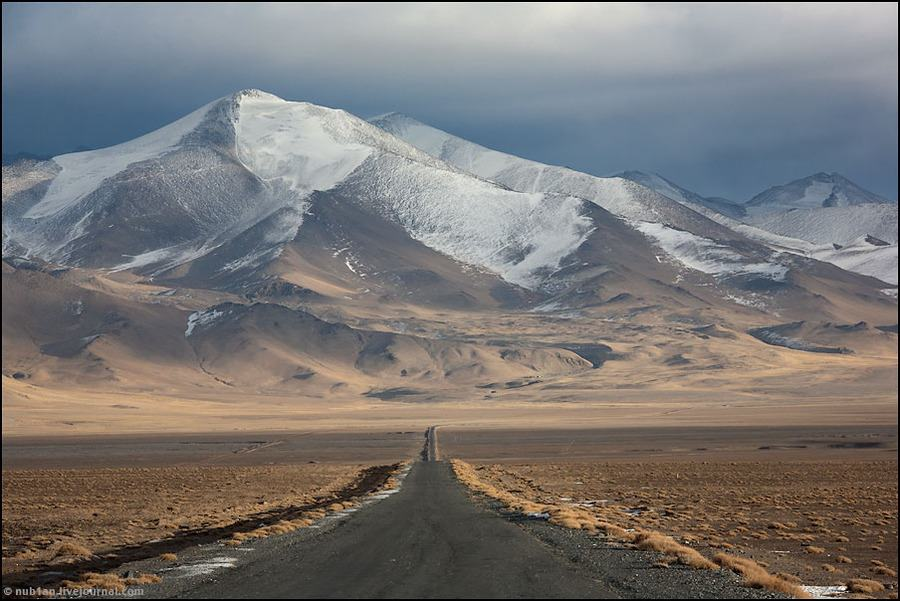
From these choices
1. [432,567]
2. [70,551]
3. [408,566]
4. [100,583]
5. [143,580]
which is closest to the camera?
[100,583]

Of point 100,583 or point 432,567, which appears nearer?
point 100,583

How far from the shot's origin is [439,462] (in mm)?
92312

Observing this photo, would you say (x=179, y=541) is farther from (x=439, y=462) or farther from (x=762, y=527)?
(x=439, y=462)

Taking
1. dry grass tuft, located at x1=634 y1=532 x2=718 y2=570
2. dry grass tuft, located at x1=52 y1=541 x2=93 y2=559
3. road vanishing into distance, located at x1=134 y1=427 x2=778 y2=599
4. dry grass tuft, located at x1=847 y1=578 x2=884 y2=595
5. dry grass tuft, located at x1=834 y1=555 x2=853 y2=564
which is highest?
road vanishing into distance, located at x1=134 y1=427 x2=778 y2=599

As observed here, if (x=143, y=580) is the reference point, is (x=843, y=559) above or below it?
below

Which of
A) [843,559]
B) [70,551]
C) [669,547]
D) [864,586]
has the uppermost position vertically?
[669,547]

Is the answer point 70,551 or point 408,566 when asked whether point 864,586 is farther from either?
point 70,551

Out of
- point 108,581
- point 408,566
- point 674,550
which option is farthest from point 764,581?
point 108,581

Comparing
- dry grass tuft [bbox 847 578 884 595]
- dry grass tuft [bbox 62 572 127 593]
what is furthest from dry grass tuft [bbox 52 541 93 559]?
dry grass tuft [bbox 847 578 884 595]

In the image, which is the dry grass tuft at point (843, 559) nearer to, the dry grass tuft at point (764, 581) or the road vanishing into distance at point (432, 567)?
the dry grass tuft at point (764, 581)

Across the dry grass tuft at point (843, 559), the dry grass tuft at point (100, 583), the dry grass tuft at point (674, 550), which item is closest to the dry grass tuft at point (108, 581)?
the dry grass tuft at point (100, 583)

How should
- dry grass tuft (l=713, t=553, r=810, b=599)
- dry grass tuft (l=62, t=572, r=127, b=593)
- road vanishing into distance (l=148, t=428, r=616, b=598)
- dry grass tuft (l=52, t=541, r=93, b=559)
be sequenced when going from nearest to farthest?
road vanishing into distance (l=148, t=428, r=616, b=598) < dry grass tuft (l=713, t=553, r=810, b=599) < dry grass tuft (l=62, t=572, r=127, b=593) < dry grass tuft (l=52, t=541, r=93, b=559)

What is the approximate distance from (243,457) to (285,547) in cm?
7479

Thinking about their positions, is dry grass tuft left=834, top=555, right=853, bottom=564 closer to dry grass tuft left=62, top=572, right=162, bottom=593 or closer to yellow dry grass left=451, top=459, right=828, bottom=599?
yellow dry grass left=451, top=459, right=828, bottom=599
